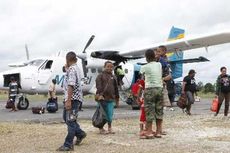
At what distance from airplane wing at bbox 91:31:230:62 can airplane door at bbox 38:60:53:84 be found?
2481 millimetres

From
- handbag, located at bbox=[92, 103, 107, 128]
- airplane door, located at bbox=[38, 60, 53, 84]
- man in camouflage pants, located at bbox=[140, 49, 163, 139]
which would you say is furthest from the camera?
airplane door, located at bbox=[38, 60, 53, 84]

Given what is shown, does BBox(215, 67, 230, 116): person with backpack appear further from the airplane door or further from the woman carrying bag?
the airplane door

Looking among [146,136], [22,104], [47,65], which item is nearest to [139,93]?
[146,136]

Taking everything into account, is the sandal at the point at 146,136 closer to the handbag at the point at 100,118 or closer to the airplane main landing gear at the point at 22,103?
the handbag at the point at 100,118

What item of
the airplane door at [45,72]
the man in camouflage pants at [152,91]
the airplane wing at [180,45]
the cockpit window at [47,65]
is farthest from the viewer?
the cockpit window at [47,65]

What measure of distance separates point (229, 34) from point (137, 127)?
307 inches

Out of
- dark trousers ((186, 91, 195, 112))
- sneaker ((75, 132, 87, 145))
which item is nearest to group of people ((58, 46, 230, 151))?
sneaker ((75, 132, 87, 145))

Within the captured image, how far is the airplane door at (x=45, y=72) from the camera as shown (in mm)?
22703

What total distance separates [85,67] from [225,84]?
10.5 meters

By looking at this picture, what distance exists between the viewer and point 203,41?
21.6m

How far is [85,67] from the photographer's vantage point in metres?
24.5

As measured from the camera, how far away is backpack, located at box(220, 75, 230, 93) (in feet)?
49.9

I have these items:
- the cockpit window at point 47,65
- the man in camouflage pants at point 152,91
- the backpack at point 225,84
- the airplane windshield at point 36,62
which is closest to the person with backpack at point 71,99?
the man in camouflage pants at point 152,91

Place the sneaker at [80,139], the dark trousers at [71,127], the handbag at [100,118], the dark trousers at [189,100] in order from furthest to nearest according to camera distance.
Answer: the dark trousers at [189,100] < the handbag at [100,118] < the sneaker at [80,139] < the dark trousers at [71,127]
